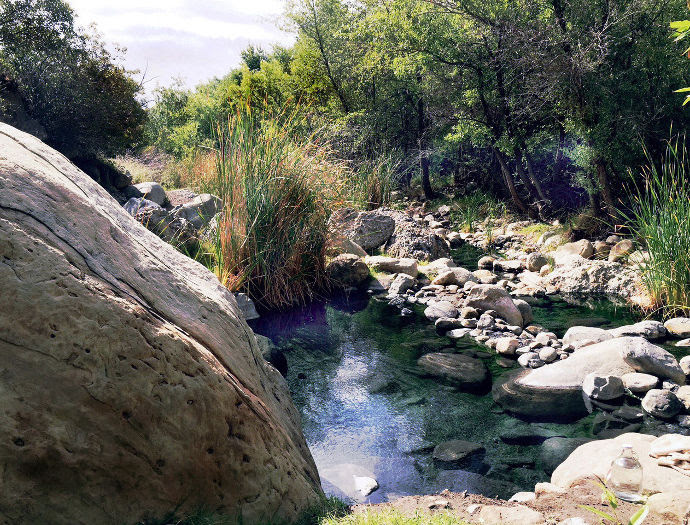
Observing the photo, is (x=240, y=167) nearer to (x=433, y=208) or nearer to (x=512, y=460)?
(x=512, y=460)

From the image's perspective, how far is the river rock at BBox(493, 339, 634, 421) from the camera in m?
4.85

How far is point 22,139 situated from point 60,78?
1116cm

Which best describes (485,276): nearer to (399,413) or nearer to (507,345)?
(507,345)

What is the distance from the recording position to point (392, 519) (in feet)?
8.02

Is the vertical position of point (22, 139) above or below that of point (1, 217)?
above

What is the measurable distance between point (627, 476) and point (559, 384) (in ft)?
7.74

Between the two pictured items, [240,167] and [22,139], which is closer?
[22,139]

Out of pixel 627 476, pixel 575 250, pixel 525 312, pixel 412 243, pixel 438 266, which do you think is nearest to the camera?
pixel 627 476

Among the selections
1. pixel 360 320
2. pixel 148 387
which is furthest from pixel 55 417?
pixel 360 320

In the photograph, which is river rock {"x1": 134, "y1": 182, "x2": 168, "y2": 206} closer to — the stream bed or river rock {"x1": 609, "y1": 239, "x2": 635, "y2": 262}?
the stream bed

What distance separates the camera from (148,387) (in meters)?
2.13

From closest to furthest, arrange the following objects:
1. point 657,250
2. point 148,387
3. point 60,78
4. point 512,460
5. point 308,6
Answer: point 148,387 → point 512,460 → point 657,250 → point 60,78 → point 308,6

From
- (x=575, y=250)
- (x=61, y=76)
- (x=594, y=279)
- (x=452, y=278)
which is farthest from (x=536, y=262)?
(x=61, y=76)

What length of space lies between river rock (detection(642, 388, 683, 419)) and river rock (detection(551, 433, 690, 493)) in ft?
2.76
